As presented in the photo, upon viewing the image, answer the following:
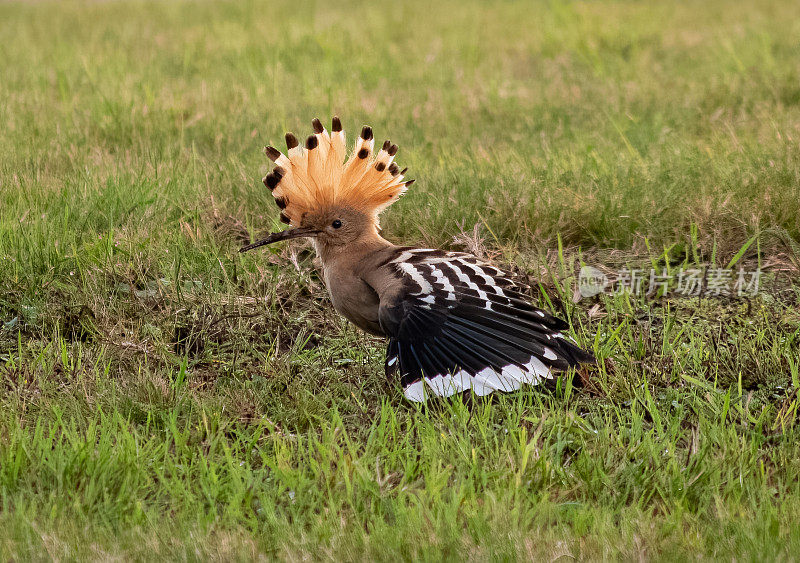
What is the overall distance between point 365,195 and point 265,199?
4.68 feet

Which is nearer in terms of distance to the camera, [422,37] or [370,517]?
[370,517]

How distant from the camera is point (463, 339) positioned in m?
3.58

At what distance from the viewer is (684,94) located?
291 inches

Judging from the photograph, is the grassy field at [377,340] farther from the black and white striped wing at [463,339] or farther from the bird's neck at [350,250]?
the bird's neck at [350,250]

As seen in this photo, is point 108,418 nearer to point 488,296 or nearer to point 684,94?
point 488,296

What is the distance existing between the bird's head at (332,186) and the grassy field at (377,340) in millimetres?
570

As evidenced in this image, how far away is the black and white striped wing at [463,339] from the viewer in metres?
3.53

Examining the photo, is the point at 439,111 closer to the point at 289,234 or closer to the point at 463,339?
the point at 289,234

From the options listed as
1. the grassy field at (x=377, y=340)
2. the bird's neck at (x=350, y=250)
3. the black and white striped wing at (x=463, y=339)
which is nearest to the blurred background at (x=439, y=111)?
the grassy field at (x=377, y=340)

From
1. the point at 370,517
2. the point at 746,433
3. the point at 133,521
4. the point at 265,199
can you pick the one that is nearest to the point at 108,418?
the point at 133,521

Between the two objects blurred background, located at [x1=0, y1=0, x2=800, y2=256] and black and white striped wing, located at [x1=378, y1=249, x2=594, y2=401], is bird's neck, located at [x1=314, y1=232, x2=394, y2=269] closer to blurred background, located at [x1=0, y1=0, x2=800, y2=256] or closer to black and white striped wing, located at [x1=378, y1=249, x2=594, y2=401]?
black and white striped wing, located at [x1=378, y1=249, x2=594, y2=401]

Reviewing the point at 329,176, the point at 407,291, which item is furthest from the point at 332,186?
the point at 407,291

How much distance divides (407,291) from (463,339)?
0.92 ft

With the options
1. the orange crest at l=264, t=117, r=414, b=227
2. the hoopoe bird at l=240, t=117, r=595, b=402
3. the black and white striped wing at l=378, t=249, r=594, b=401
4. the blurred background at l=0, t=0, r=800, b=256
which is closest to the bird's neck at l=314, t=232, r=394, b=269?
the hoopoe bird at l=240, t=117, r=595, b=402
